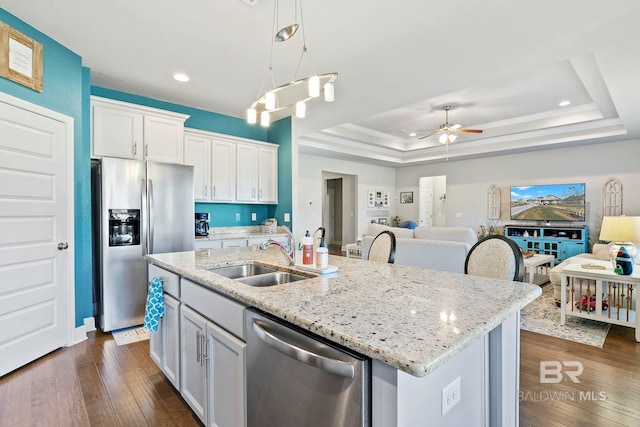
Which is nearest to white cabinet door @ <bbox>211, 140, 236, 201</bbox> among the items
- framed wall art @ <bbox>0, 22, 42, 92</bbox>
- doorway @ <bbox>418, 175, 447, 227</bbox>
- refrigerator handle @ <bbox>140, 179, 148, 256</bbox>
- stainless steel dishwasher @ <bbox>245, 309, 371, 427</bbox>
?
refrigerator handle @ <bbox>140, 179, 148, 256</bbox>

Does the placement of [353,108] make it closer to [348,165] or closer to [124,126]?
[124,126]

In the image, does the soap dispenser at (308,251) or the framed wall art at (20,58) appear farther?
the framed wall art at (20,58)

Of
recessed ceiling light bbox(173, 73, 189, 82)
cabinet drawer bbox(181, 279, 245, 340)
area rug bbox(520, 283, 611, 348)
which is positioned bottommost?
area rug bbox(520, 283, 611, 348)

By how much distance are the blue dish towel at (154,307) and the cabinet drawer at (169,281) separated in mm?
43

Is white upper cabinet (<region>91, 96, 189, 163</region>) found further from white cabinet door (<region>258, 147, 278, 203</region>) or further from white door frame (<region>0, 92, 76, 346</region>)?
white cabinet door (<region>258, 147, 278, 203</region>)

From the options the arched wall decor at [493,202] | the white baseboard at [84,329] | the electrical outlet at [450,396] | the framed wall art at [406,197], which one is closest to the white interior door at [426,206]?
the framed wall art at [406,197]

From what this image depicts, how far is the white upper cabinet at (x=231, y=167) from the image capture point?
4.21 meters

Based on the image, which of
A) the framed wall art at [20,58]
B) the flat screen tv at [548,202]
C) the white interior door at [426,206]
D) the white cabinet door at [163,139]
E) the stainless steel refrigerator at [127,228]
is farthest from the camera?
the white interior door at [426,206]

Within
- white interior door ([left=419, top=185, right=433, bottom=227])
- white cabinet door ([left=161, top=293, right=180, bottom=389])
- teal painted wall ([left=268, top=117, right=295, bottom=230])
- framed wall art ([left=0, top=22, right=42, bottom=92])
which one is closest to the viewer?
white cabinet door ([left=161, top=293, right=180, bottom=389])

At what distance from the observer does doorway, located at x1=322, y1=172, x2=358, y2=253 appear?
888 cm

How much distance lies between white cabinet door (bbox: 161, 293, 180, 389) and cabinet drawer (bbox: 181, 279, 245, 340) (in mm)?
180

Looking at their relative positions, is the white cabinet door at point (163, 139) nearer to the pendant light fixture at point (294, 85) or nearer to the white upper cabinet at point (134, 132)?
the white upper cabinet at point (134, 132)

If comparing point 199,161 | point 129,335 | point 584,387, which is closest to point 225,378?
point 129,335

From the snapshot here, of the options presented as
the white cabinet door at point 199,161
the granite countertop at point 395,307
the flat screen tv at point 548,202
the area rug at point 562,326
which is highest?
the white cabinet door at point 199,161
